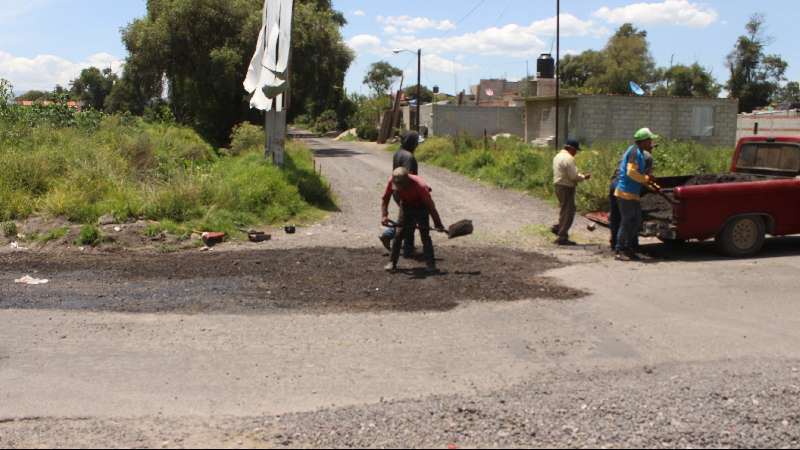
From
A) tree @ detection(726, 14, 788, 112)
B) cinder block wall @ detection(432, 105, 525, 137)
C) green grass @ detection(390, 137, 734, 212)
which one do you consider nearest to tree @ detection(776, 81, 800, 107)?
tree @ detection(726, 14, 788, 112)

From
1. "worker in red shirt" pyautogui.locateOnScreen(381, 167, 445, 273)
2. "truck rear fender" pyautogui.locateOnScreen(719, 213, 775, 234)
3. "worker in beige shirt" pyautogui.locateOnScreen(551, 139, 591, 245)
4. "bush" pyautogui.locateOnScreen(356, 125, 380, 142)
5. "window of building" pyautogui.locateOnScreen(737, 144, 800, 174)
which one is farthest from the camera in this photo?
"bush" pyautogui.locateOnScreen(356, 125, 380, 142)

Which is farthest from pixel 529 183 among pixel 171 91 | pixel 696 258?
pixel 171 91

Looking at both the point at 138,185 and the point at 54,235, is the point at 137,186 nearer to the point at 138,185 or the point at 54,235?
the point at 138,185

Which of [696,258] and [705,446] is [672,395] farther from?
[696,258]

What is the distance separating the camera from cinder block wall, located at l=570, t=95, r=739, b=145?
34.4 meters

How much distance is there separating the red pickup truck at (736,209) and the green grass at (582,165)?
3.41m

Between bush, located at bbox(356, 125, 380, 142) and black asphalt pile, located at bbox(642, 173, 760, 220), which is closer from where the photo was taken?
black asphalt pile, located at bbox(642, 173, 760, 220)

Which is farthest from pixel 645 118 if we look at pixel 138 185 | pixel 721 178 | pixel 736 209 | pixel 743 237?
pixel 138 185

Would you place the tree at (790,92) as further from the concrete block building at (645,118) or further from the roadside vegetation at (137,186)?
the roadside vegetation at (137,186)

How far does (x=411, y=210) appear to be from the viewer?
31.5ft

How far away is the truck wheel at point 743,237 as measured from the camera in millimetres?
10953

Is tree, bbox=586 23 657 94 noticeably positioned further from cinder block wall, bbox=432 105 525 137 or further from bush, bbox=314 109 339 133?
cinder block wall, bbox=432 105 525 137

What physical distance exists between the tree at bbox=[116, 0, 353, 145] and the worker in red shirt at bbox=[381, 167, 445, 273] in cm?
2574

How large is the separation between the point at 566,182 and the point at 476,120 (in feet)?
106
